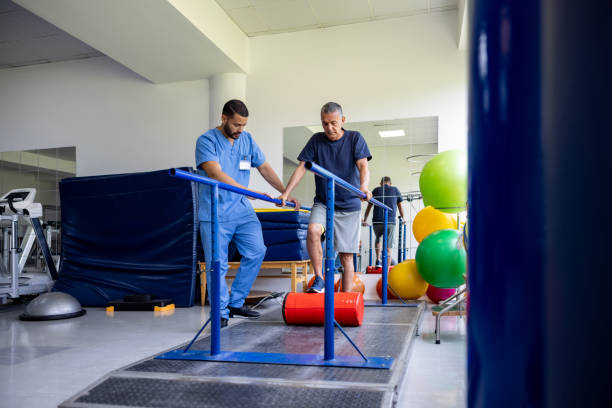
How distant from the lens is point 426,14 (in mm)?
6234

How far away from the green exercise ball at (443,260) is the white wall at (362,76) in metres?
2.39

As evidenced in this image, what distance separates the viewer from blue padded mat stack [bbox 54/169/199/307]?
4.75 metres

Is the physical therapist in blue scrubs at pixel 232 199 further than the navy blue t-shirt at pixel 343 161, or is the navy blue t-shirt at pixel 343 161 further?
the navy blue t-shirt at pixel 343 161

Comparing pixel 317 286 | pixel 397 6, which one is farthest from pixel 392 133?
pixel 317 286

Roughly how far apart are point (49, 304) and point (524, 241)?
4.40 m

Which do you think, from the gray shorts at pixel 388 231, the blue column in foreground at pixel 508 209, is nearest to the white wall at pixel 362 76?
the gray shorts at pixel 388 231

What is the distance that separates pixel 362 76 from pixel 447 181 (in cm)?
366

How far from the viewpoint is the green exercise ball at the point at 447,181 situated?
315cm

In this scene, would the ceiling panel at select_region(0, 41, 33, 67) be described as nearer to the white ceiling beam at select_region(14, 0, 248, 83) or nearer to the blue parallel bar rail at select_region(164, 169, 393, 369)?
the white ceiling beam at select_region(14, 0, 248, 83)

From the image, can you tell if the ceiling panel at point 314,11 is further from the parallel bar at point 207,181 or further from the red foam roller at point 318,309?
the red foam roller at point 318,309

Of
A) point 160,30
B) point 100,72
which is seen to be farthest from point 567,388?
point 100,72

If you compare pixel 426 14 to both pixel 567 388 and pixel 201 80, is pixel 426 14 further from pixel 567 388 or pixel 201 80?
pixel 567 388

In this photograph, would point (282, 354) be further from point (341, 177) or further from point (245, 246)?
point (341, 177)

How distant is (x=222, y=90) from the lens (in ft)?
22.1
